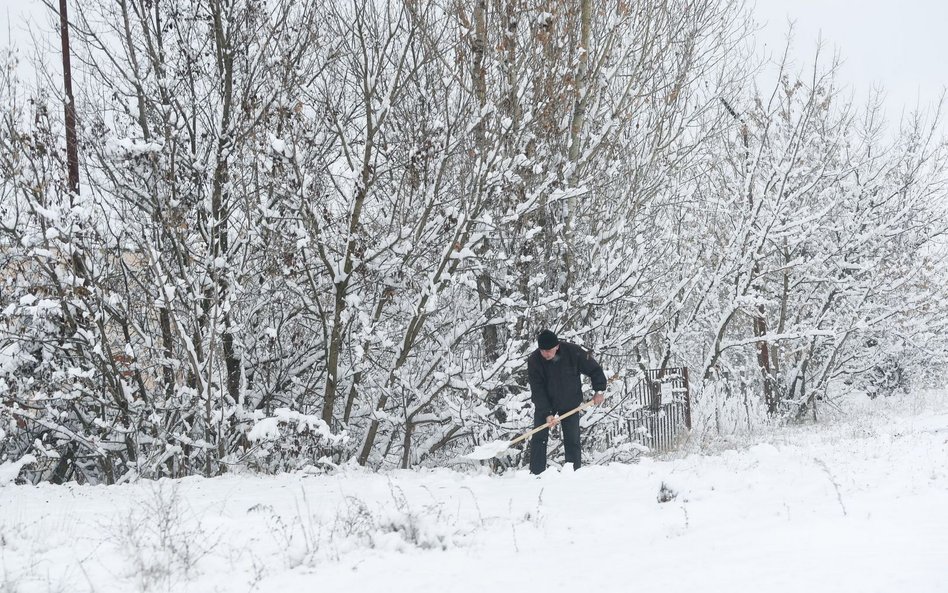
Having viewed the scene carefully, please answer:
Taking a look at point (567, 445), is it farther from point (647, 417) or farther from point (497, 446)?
point (647, 417)

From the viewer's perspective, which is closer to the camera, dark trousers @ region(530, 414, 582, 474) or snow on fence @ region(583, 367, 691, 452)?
dark trousers @ region(530, 414, 582, 474)

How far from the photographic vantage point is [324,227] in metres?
7.74

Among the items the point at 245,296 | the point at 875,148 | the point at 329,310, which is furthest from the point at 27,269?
the point at 875,148

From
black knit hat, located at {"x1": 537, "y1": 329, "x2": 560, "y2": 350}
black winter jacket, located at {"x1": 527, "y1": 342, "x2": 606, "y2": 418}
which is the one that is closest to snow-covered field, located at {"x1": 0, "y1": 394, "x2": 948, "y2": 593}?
black winter jacket, located at {"x1": 527, "y1": 342, "x2": 606, "y2": 418}

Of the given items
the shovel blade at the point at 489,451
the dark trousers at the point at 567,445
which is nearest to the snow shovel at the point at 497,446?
the shovel blade at the point at 489,451

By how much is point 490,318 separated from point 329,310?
73.0 inches

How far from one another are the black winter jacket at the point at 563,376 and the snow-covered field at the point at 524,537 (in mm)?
A: 1276

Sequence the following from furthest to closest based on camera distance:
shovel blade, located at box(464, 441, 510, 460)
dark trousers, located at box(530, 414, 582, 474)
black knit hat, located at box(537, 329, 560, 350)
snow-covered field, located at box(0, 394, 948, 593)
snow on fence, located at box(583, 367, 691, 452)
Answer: snow on fence, located at box(583, 367, 691, 452) → dark trousers, located at box(530, 414, 582, 474) → black knit hat, located at box(537, 329, 560, 350) → shovel blade, located at box(464, 441, 510, 460) → snow-covered field, located at box(0, 394, 948, 593)

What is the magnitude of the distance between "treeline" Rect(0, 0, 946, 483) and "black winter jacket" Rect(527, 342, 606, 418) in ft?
2.32

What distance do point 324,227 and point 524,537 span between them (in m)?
4.53

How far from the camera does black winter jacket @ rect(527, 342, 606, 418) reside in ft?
23.9

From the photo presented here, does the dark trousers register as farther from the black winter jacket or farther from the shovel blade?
the shovel blade

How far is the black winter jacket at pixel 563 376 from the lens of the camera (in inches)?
287

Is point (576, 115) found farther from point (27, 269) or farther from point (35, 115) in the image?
point (27, 269)
